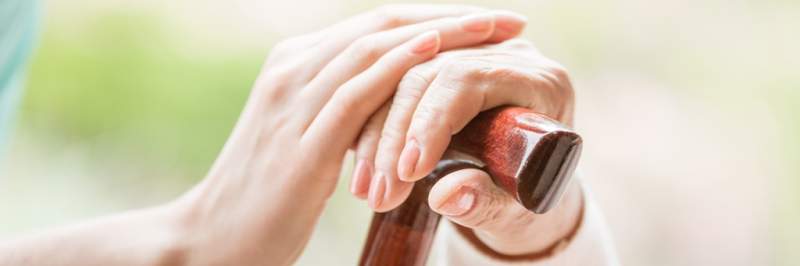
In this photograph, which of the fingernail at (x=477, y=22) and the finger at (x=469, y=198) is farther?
the fingernail at (x=477, y=22)

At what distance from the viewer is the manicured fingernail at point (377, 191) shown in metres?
0.54

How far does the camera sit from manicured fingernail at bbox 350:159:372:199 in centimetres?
58

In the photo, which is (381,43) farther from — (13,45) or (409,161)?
(13,45)

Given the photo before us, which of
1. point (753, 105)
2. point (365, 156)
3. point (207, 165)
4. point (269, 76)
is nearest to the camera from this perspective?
point (365, 156)

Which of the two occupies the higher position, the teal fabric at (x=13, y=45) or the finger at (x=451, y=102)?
the finger at (x=451, y=102)

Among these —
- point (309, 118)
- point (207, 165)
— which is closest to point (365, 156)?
point (309, 118)

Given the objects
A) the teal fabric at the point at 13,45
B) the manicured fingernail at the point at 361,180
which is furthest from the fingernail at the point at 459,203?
the teal fabric at the point at 13,45

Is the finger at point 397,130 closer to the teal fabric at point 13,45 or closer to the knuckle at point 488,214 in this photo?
the knuckle at point 488,214

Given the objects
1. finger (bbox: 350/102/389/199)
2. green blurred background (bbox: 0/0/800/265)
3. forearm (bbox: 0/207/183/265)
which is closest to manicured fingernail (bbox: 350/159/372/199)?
finger (bbox: 350/102/389/199)

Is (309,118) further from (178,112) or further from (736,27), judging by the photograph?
(178,112)

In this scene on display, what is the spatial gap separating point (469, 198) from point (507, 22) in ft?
0.78

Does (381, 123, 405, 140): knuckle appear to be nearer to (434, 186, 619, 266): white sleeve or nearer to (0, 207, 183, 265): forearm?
(434, 186, 619, 266): white sleeve

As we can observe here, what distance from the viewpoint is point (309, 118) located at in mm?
681

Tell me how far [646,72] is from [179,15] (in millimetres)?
833
